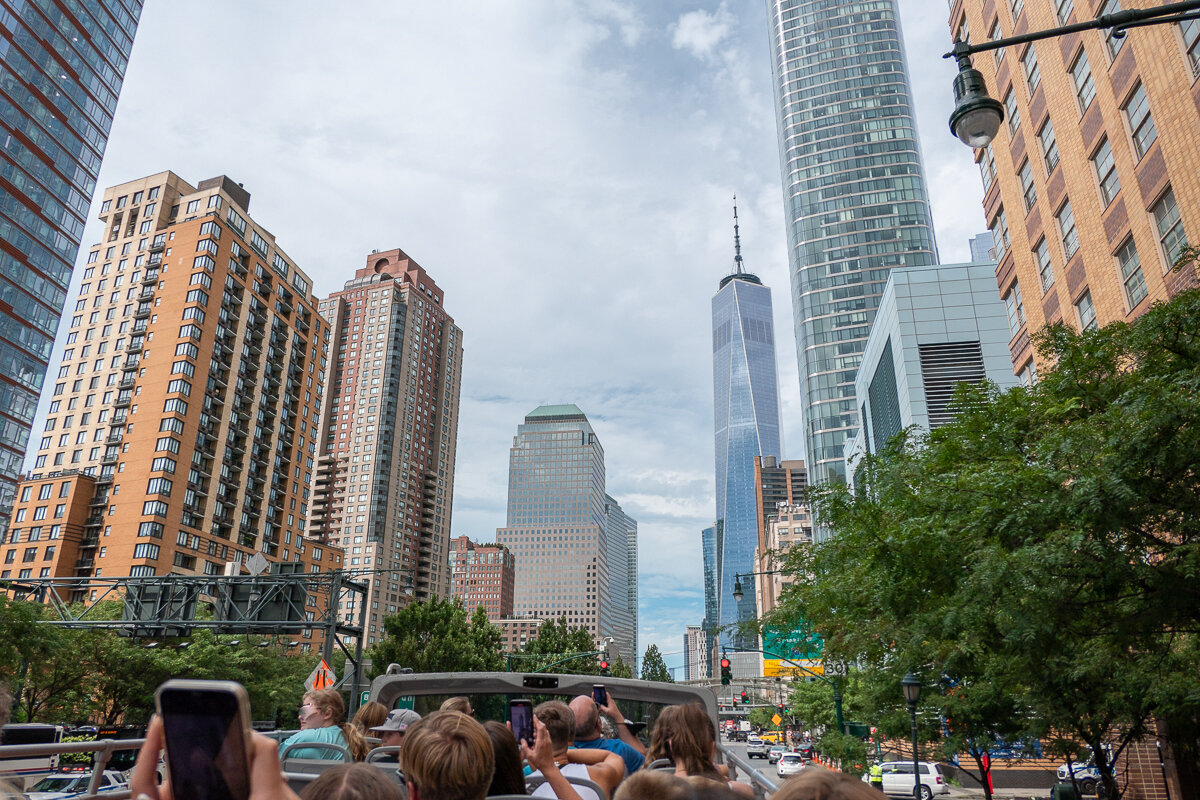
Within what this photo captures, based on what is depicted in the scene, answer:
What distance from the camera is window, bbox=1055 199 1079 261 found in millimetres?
26312

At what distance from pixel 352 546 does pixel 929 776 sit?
12897cm

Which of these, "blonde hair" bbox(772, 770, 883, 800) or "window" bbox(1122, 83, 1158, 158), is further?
"window" bbox(1122, 83, 1158, 158)

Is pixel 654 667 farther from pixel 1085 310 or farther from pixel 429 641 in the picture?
pixel 1085 310

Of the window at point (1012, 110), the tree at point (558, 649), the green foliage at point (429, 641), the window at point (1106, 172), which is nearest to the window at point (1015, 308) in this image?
the window at point (1012, 110)

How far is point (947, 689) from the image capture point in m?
19.4

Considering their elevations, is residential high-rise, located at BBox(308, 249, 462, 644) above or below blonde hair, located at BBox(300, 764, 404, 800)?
above

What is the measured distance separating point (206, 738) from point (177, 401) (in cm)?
8858

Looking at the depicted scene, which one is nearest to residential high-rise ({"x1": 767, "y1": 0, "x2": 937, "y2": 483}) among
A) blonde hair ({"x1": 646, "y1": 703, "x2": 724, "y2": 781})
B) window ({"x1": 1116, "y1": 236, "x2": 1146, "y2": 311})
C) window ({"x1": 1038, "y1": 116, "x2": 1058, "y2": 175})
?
window ({"x1": 1038, "y1": 116, "x2": 1058, "y2": 175})

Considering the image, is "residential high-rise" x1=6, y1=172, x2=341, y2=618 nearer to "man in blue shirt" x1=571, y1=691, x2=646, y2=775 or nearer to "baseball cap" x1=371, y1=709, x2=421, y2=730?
"baseball cap" x1=371, y1=709, x2=421, y2=730

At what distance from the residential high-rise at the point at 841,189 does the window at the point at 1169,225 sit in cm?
10394

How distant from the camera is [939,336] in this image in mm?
66250

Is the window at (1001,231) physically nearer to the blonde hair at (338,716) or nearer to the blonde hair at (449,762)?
the blonde hair at (338,716)

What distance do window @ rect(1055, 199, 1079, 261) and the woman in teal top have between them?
27206 mm

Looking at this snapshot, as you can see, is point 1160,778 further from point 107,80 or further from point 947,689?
point 107,80
